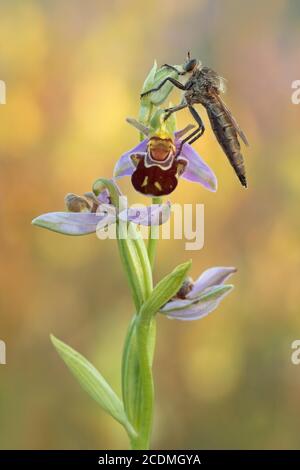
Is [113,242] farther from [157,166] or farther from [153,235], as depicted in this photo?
[157,166]

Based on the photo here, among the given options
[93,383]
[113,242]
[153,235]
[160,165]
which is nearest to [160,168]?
[160,165]

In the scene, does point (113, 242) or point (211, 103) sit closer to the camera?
point (211, 103)

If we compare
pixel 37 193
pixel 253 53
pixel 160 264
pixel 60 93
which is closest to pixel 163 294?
pixel 160 264

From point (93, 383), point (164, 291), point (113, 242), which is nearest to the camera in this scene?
point (164, 291)

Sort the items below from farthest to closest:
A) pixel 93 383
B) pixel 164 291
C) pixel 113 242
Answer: pixel 113 242
pixel 93 383
pixel 164 291

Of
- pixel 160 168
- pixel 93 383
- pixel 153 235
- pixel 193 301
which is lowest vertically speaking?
pixel 93 383

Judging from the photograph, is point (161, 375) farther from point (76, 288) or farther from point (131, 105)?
point (131, 105)

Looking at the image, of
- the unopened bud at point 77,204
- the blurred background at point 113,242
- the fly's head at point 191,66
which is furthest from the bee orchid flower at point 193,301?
the blurred background at point 113,242
